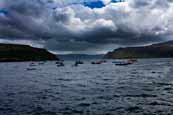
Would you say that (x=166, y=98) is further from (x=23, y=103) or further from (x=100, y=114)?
(x=23, y=103)

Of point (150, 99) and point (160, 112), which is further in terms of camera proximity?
point (150, 99)

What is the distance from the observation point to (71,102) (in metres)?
39.6

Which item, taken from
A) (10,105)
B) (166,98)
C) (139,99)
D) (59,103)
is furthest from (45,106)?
Answer: (166,98)

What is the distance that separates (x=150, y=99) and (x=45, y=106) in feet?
51.9

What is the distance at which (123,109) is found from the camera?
3328 centimetres

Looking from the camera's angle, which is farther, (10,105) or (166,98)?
(166,98)

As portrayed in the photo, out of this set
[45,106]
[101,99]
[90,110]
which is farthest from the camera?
[101,99]

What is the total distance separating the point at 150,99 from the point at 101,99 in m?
7.42

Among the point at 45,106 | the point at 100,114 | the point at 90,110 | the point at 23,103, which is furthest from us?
the point at 23,103

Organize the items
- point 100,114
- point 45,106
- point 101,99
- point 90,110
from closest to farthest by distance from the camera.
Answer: point 100,114
point 90,110
point 45,106
point 101,99

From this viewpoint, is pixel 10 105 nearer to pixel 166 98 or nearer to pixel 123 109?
pixel 123 109

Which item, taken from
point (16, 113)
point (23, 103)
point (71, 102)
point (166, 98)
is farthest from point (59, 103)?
point (166, 98)

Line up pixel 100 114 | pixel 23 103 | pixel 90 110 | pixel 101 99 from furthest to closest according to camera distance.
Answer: pixel 101 99, pixel 23 103, pixel 90 110, pixel 100 114

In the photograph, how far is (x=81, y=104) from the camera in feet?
124
